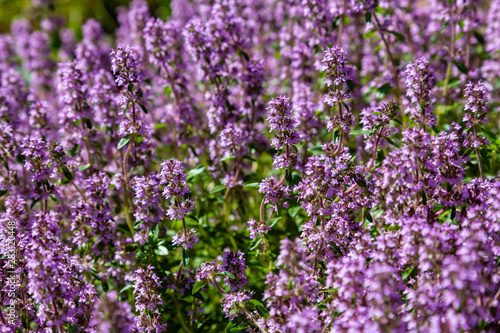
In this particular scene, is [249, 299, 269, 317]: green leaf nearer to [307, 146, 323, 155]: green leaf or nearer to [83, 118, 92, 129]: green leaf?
[307, 146, 323, 155]: green leaf

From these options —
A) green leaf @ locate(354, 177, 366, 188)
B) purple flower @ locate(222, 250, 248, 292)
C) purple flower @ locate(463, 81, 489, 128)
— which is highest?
purple flower @ locate(463, 81, 489, 128)

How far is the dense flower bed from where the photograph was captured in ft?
10.2

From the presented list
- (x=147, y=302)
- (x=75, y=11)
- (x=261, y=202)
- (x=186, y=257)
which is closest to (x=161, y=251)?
(x=186, y=257)

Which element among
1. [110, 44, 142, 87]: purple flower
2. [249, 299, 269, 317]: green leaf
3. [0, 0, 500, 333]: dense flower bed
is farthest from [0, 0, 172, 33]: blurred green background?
[249, 299, 269, 317]: green leaf

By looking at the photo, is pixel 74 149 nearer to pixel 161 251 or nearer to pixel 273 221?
pixel 161 251

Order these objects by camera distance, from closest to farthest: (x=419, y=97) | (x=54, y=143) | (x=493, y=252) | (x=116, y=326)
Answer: (x=116, y=326) < (x=493, y=252) < (x=419, y=97) < (x=54, y=143)

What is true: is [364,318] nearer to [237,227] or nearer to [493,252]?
[493,252]

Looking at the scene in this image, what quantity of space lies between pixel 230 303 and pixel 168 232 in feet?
5.92

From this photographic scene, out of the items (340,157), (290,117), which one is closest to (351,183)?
(340,157)

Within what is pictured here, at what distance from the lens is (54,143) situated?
14.6 feet

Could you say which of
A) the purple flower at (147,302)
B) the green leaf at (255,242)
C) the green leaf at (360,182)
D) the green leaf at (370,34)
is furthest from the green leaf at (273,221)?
the green leaf at (370,34)

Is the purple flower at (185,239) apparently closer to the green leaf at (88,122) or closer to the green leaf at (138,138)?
the green leaf at (138,138)

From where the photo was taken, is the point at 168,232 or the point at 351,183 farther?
the point at 168,232

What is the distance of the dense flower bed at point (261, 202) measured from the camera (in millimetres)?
3107
